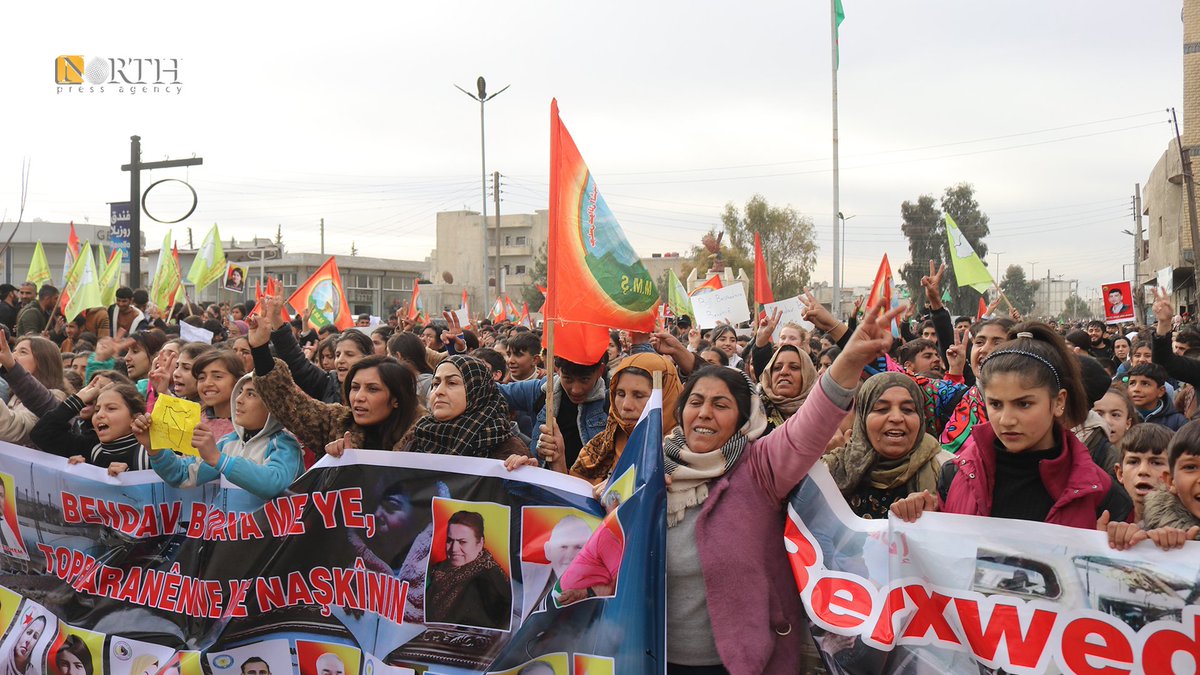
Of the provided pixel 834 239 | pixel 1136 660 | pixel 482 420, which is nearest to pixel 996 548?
pixel 1136 660

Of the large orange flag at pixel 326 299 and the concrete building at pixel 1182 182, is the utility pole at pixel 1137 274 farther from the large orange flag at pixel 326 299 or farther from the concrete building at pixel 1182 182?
the large orange flag at pixel 326 299

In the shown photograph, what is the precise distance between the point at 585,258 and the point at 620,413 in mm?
825

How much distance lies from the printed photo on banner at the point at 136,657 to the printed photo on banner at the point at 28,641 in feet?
1.10

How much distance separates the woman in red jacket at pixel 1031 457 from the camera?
2.94 metres

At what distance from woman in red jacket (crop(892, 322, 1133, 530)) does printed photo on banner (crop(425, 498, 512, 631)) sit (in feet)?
4.84

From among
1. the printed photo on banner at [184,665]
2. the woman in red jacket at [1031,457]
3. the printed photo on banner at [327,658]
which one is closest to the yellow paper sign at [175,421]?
the printed photo on banner at [184,665]

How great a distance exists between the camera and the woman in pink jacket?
120 inches

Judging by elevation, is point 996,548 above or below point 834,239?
below

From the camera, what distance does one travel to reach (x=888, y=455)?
362cm

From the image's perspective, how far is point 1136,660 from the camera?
2762mm

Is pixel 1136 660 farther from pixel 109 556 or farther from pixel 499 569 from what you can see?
pixel 109 556

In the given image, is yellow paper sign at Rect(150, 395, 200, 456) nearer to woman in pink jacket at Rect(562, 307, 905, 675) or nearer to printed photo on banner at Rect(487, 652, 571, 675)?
printed photo on banner at Rect(487, 652, 571, 675)

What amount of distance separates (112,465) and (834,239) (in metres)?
22.5

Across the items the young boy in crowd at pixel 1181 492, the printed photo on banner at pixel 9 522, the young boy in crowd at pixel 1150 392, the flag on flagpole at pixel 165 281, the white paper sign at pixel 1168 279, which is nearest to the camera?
the young boy in crowd at pixel 1181 492
